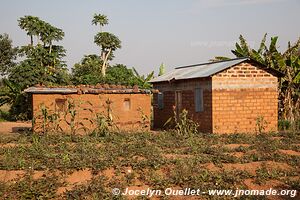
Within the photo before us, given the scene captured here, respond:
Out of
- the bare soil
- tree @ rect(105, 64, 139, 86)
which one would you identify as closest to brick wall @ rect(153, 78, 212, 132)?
the bare soil

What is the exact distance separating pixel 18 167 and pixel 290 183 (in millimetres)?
6124

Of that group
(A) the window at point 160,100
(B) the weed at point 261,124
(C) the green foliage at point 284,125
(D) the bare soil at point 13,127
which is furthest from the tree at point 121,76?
(B) the weed at point 261,124

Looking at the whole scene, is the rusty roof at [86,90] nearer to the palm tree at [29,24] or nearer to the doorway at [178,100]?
the doorway at [178,100]

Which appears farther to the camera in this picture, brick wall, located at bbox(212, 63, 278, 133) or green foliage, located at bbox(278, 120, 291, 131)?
green foliage, located at bbox(278, 120, 291, 131)

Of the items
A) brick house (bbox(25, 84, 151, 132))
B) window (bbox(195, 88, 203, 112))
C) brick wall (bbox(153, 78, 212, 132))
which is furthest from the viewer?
window (bbox(195, 88, 203, 112))

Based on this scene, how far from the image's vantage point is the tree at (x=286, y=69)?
17.6 metres

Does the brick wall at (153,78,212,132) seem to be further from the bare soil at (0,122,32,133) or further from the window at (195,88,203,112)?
the bare soil at (0,122,32,133)

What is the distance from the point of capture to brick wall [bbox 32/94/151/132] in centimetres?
1423

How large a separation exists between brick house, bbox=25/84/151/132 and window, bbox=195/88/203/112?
6.91ft

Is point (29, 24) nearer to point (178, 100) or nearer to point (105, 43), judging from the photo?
point (105, 43)

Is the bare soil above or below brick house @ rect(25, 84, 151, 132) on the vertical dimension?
→ below

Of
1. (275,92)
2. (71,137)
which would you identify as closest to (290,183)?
(71,137)

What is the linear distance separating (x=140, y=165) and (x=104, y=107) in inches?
267

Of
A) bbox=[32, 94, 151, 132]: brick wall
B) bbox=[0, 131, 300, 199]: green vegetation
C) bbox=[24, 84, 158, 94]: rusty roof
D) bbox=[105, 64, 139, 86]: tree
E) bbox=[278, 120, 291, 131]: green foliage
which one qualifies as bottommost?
bbox=[0, 131, 300, 199]: green vegetation
